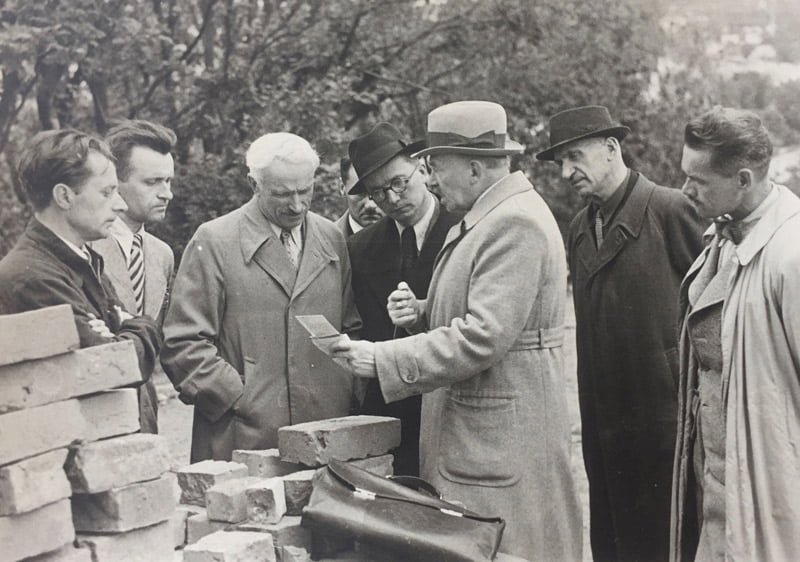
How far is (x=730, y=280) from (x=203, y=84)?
5.67 m

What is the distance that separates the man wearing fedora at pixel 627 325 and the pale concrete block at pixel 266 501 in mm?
1910

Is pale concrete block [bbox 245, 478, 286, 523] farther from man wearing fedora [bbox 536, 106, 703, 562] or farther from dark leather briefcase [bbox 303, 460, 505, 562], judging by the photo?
man wearing fedora [bbox 536, 106, 703, 562]

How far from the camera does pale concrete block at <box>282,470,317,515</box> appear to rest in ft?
9.54

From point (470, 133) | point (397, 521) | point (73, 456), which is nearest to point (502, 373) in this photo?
point (397, 521)

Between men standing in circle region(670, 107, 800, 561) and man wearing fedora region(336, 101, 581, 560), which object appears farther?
man wearing fedora region(336, 101, 581, 560)

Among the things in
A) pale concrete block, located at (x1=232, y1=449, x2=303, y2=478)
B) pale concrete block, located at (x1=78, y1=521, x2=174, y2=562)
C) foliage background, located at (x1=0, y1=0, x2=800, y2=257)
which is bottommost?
pale concrete block, located at (x1=78, y1=521, x2=174, y2=562)

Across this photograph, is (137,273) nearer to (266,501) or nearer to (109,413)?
(109,413)

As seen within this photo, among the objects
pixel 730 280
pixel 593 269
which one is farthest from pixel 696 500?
pixel 593 269

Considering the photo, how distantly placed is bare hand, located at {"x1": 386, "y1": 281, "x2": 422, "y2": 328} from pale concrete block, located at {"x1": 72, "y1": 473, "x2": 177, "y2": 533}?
1105 millimetres

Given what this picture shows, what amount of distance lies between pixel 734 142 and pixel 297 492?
5.90 feet

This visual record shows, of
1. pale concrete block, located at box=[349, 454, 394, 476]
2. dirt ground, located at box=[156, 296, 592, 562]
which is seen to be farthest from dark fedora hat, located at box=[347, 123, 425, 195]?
dirt ground, located at box=[156, 296, 592, 562]

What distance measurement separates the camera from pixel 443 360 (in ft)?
10.1

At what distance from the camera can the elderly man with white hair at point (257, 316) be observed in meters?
3.75

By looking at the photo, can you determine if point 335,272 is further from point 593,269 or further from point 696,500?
point 696,500
